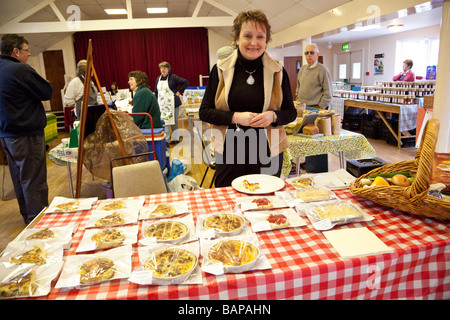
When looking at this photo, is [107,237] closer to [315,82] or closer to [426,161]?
[426,161]

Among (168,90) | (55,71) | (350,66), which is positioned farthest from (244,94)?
(350,66)

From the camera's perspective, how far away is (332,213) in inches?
45.6

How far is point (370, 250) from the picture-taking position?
94cm

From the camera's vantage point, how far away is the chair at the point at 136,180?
1.78 metres

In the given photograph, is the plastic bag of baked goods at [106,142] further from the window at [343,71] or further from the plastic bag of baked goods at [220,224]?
the window at [343,71]

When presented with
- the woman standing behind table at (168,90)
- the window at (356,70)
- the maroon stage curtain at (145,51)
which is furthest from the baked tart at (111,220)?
the window at (356,70)

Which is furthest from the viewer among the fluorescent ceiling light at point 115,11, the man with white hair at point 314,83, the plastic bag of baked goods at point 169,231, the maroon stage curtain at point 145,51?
the maroon stage curtain at point 145,51

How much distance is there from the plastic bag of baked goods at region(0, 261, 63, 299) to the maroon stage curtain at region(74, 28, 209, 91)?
998 centimetres

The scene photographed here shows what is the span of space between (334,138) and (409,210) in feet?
5.47

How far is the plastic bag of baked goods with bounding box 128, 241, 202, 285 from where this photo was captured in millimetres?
828

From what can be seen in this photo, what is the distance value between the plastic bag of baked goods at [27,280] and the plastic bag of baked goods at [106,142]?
1.64 metres

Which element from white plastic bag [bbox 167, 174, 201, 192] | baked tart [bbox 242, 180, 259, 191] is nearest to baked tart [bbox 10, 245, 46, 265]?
baked tart [bbox 242, 180, 259, 191]
